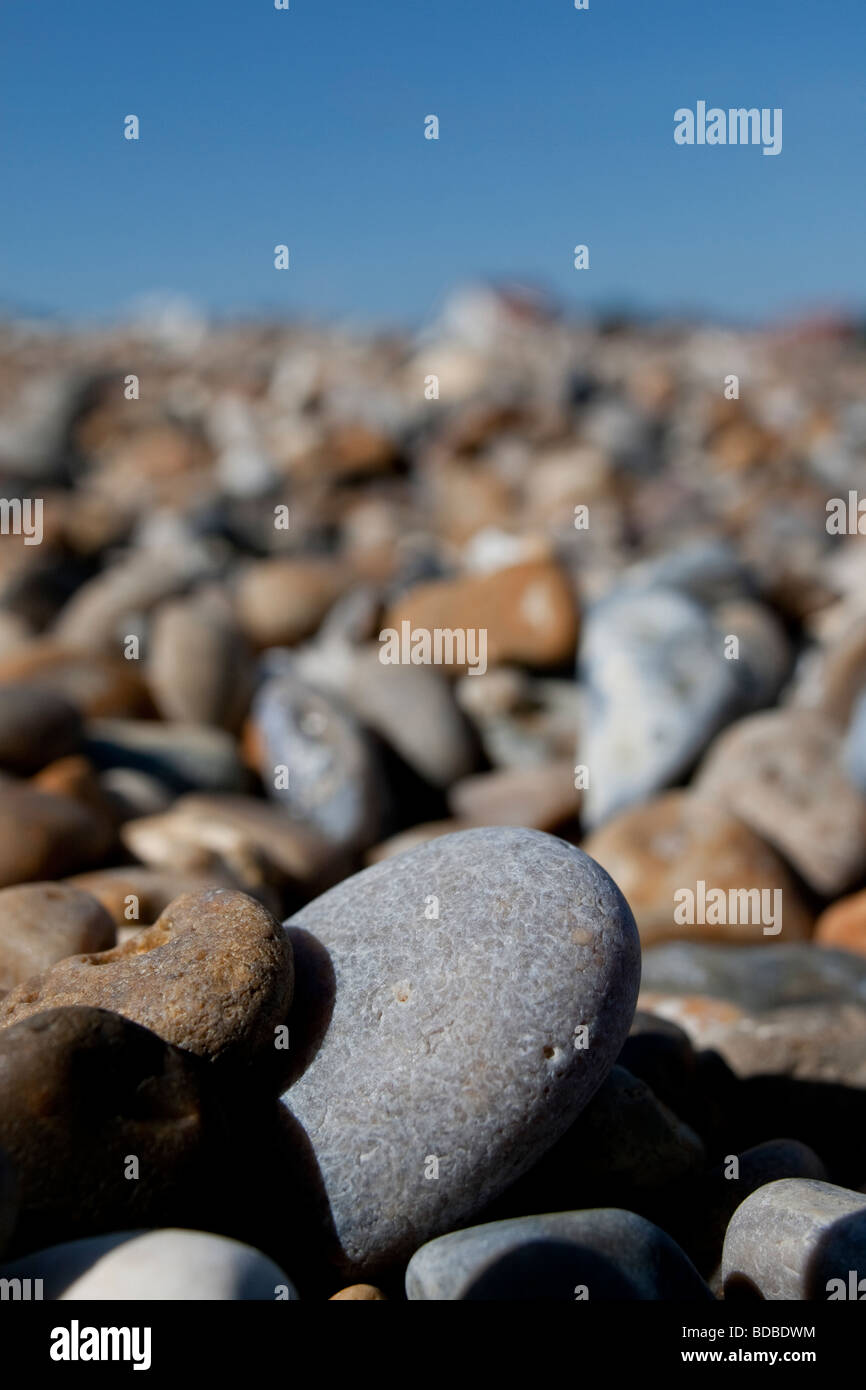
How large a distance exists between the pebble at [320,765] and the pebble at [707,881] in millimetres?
1141

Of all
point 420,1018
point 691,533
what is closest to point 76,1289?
point 420,1018

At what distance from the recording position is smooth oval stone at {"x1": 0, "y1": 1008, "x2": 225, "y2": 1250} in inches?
89.0

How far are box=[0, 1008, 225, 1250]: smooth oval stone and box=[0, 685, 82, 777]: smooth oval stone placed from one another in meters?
2.90

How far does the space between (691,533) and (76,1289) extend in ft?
27.1

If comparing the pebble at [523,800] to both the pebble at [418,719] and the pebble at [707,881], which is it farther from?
the pebble at [707,881]

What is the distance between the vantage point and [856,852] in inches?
202

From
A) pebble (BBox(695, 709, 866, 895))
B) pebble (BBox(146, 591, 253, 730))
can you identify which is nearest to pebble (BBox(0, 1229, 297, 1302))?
pebble (BBox(695, 709, 866, 895))

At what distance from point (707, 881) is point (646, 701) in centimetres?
137

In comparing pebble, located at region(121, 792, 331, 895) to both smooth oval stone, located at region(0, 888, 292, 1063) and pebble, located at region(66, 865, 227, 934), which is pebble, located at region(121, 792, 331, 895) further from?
smooth oval stone, located at region(0, 888, 292, 1063)

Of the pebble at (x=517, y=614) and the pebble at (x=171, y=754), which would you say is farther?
the pebble at (x=517, y=614)

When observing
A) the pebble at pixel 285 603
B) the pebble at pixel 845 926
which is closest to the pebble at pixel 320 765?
the pebble at pixel 285 603

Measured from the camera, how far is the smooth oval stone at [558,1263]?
89.4 inches

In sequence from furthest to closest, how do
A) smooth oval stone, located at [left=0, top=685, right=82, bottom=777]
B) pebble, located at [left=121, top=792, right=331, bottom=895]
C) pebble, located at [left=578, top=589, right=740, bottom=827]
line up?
pebble, located at [left=578, top=589, right=740, bottom=827], smooth oval stone, located at [left=0, top=685, right=82, bottom=777], pebble, located at [left=121, top=792, right=331, bottom=895]
